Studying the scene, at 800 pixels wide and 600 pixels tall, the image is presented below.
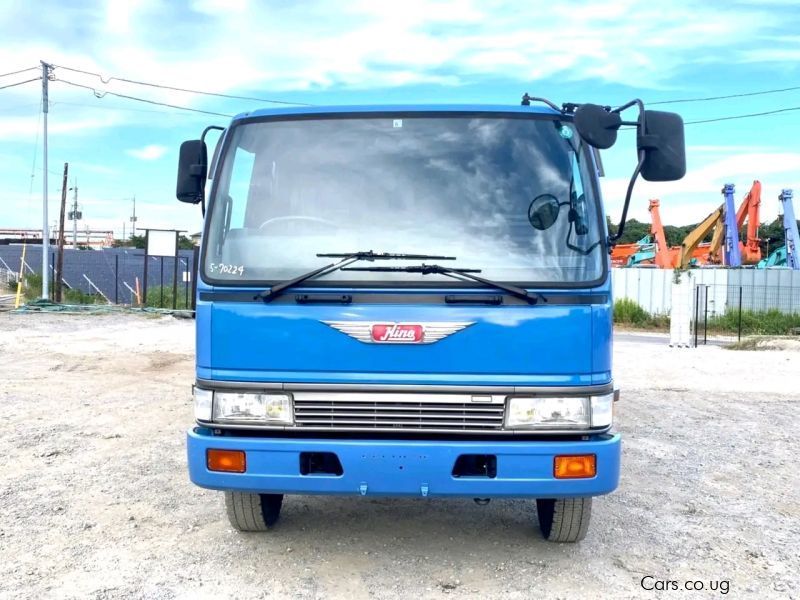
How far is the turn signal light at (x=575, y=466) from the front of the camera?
3.67m

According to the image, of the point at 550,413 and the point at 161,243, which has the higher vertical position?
the point at 161,243

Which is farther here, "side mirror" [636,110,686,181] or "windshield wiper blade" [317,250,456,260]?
"side mirror" [636,110,686,181]

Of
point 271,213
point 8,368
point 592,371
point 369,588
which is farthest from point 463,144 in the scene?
point 8,368

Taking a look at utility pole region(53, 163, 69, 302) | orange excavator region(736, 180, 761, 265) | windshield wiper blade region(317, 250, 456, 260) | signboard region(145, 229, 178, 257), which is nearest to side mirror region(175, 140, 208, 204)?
windshield wiper blade region(317, 250, 456, 260)

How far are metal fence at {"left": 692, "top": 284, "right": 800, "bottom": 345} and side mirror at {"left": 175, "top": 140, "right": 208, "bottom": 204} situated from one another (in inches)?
1002

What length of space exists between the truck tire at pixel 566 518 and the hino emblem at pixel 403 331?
1.27 meters

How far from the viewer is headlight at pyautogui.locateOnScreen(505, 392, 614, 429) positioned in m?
3.67

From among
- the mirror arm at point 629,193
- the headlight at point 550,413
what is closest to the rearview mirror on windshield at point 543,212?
the mirror arm at point 629,193

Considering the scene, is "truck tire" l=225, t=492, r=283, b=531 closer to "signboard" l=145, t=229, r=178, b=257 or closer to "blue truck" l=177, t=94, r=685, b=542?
"blue truck" l=177, t=94, r=685, b=542

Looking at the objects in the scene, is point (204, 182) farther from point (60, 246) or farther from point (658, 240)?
point (658, 240)

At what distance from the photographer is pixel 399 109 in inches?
164

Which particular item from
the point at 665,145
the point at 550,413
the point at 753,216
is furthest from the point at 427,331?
the point at 753,216

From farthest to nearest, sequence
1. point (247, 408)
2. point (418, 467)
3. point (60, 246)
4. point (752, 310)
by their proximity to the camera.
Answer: point (752, 310) → point (60, 246) → point (247, 408) → point (418, 467)

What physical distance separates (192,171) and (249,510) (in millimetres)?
1950
